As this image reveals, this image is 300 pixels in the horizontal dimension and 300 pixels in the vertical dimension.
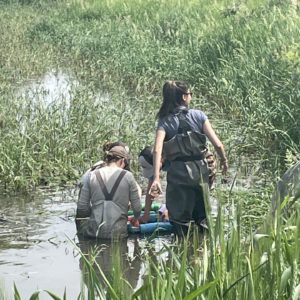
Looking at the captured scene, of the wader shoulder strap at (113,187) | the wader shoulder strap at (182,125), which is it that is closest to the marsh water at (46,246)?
the wader shoulder strap at (113,187)

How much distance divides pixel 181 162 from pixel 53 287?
5.02ft

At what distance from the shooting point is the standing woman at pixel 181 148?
684 cm

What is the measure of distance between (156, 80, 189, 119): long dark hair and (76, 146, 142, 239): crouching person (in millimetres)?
682

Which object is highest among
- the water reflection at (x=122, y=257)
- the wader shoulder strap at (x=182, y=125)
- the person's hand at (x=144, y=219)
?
the wader shoulder strap at (x=182, y=125)

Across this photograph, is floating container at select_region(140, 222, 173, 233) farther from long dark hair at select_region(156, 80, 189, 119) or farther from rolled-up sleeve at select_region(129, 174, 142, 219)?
long dark hair at select_region(156, 80, 189, 119)

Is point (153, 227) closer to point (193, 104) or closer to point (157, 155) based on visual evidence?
point (157, 155)

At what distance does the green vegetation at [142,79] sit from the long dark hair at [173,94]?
42.1 inches

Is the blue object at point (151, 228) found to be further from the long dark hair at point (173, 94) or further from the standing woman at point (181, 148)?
the long dark hair at point (173, 94)

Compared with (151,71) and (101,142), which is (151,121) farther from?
(151,71)

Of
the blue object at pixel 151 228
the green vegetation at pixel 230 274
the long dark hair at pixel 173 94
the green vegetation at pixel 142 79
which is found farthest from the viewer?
the green vegetation at pixel 142 79

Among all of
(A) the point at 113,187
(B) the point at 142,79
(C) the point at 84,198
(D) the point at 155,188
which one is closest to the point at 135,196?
(A) the point at 113,187

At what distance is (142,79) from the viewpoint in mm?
14461

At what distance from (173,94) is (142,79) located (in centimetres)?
766

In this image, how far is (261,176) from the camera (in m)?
8.96
